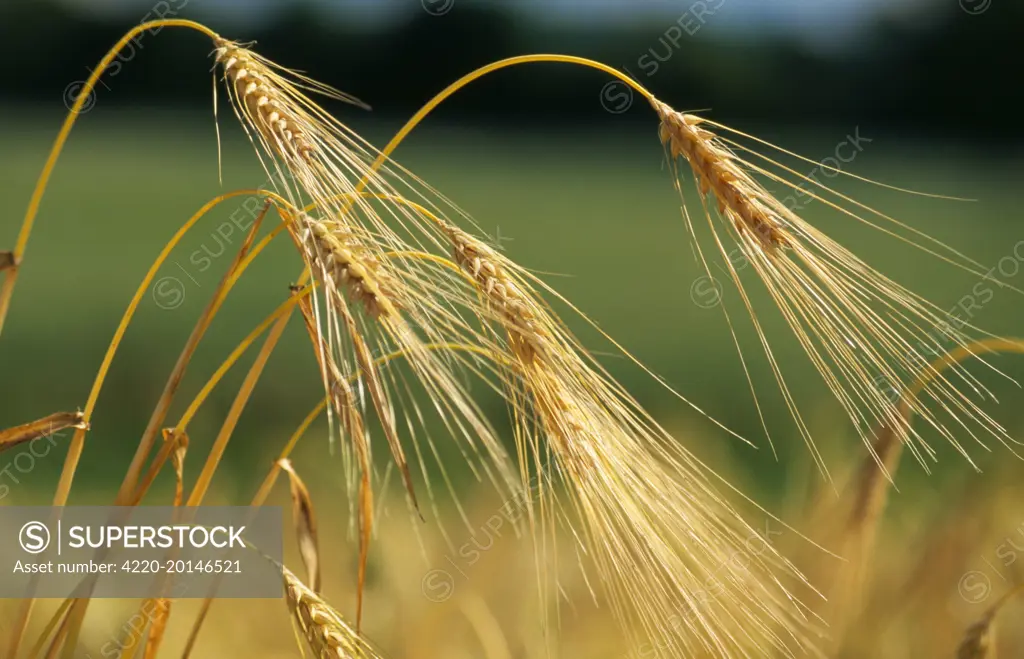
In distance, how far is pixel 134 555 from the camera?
2.06 feet

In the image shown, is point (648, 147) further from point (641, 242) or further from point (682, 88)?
point (641, 242)

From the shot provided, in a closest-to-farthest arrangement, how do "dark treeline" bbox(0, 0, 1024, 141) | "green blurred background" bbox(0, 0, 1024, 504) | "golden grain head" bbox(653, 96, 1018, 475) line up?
"golden grain head" bbox(653, 96, 1018, 475), "green blurred background" bbox(0, 0, 1024, 504), "dark treeline" bbox(0, 0, 1024, 141)

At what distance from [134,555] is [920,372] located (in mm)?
549

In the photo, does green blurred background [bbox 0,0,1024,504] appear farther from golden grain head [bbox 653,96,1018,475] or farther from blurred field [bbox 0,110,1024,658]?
golden grain head [bbox 653,96,1018,475]

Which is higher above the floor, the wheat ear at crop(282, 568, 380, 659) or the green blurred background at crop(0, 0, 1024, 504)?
the green blurred background at crop(0, 0, 1024, 504)

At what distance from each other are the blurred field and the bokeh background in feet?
0.04

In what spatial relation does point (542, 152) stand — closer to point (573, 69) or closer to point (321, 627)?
point (573, 69)

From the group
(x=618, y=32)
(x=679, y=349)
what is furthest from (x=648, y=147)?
(x=679, y=349)

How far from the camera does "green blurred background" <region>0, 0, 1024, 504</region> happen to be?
7.70m

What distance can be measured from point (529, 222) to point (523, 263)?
13.5 ft

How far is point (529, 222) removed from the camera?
12.2 meters

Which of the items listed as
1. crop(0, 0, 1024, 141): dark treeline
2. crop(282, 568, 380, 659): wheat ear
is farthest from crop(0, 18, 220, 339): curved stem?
crop(0, 0, 1024, 141): dark treeline

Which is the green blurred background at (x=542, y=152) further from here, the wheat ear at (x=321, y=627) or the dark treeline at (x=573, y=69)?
the wheat ear at (x=321, y=627)

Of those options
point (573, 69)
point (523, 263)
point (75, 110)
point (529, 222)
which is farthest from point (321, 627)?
point (573, 69)
